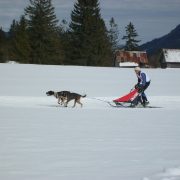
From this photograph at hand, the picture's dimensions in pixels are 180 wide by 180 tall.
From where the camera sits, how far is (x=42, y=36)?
180 ft

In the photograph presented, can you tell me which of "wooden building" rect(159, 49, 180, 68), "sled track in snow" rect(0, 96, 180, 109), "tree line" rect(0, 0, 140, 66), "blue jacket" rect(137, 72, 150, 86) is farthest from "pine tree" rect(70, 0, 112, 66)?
"blue jacket" rect(137, 72, 150, 86)

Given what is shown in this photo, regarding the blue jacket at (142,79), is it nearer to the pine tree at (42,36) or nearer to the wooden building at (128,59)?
the pine tree at (42,36)

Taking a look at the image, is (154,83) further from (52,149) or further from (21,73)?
(52,149)

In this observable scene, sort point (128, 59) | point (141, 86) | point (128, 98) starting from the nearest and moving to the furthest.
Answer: point (128, 98), point (141, 86), point (128, 59)

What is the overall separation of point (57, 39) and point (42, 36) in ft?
8.44

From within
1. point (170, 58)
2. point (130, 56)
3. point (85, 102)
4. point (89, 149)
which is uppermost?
point (130, 56)

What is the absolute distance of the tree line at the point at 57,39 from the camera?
55.1 metres

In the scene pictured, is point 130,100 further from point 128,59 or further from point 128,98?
point 128,59

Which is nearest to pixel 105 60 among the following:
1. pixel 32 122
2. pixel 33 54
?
pixel 33 54

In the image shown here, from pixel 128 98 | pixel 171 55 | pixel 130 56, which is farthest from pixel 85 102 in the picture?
pixel 171 55

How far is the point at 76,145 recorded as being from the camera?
730 centimetres

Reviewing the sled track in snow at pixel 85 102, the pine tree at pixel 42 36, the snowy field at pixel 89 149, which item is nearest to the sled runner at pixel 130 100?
the sled track in snow at pixel 85 102

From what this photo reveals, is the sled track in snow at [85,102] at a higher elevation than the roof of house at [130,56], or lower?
lower

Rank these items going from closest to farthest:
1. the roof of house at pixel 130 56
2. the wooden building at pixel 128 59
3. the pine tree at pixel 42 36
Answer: the pine tree at pixel 42 36
the wooden building at pixel 128 59
the roof of house at pixel 130 56
